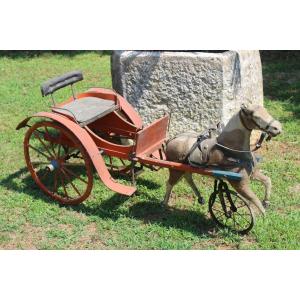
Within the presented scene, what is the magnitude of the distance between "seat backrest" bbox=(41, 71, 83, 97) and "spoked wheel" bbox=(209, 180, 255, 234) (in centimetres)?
213

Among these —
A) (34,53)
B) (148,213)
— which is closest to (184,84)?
(148,213)

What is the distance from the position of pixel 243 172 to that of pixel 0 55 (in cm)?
996

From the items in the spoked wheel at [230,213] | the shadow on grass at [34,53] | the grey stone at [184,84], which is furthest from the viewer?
the shadow on grass at [34,53]

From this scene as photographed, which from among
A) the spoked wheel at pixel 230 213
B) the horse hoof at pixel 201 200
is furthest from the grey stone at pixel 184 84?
the spoked wheel at pixel 230 213

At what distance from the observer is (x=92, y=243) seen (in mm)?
4984

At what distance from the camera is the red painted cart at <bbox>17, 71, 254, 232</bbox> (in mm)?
5004

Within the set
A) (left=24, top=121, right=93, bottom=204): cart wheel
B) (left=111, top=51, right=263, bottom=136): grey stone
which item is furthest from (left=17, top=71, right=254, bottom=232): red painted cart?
(left=111, top=51, right=263, bottom=136): grey stone

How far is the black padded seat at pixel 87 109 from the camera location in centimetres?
534

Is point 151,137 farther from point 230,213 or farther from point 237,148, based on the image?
point 230,213

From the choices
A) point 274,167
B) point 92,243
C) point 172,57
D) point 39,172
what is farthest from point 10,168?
point 274,167

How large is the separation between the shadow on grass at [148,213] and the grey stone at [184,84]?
119cm

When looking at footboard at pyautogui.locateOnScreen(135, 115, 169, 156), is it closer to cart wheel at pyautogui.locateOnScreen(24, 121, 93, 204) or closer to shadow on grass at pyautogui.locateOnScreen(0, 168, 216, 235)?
cart wheel at pyautogui.locateOnScreen(24, 121, 93, 204)

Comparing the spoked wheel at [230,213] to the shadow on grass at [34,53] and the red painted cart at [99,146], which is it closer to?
the red painted cart at [99,146]

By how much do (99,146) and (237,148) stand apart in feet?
5.21
